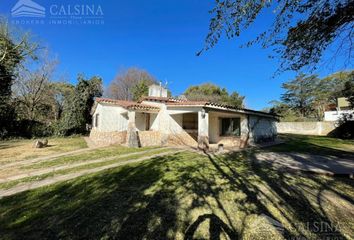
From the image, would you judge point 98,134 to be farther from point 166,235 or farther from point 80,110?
point 166,235

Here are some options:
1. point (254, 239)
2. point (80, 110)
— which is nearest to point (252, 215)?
point (254, 239)

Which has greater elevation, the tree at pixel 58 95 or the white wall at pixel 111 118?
the tree at pixel 58 95

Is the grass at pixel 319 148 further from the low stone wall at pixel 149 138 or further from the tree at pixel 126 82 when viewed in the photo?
the tree at pixel 126 82

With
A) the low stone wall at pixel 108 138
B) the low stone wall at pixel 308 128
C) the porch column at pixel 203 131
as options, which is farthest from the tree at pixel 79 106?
the low stone wall at pixel 308 128

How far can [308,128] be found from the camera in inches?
1172

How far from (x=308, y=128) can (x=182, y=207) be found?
34.5 meters

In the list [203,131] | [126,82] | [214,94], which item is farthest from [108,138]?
[126,82]

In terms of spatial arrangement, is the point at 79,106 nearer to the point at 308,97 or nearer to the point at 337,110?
the point at 308,97

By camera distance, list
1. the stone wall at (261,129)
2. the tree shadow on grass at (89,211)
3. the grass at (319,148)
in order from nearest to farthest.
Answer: the tree shadow on grass at (89,211)
the grass at (319,148)
the stone wall at (261,129)

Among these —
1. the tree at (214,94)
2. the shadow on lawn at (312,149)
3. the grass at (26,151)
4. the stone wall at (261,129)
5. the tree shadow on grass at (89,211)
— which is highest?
the tree at (214,94)

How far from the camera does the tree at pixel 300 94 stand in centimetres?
3950

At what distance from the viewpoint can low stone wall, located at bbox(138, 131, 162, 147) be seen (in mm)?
13658

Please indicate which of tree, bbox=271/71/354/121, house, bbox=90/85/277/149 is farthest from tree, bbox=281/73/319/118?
house, bbox=90/85/277/149

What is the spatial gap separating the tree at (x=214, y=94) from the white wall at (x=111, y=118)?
2008 cm
